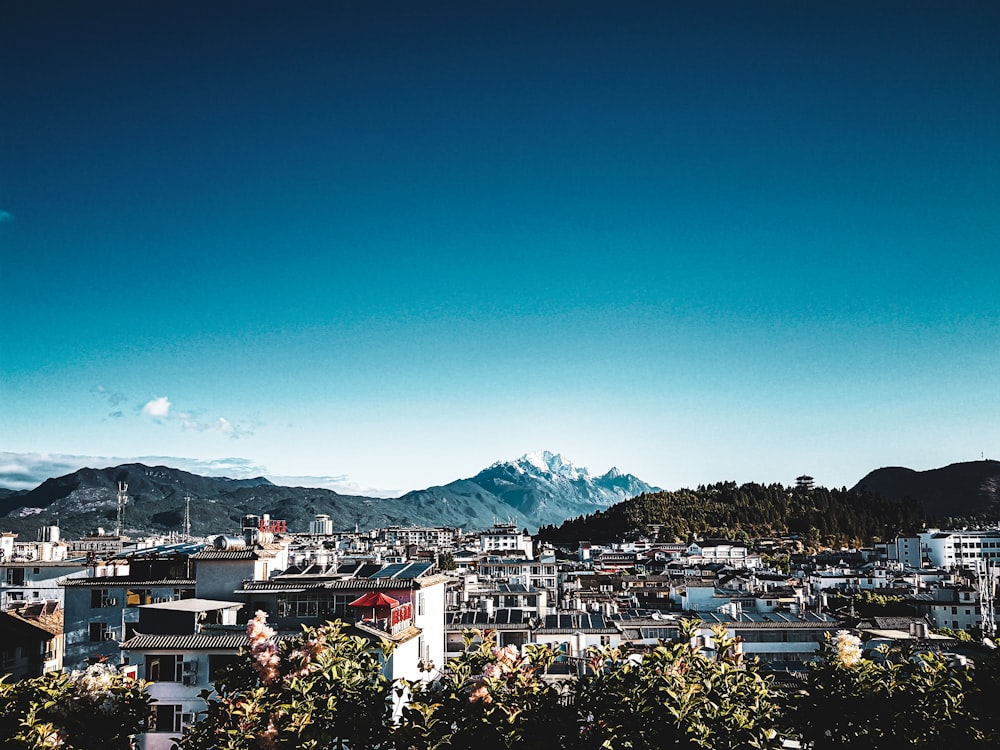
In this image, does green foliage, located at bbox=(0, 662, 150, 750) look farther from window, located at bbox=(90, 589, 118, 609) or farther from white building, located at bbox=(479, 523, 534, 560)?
white building, located at bbox=(479, 523, 534, 560)

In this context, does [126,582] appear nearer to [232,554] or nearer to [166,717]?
[232,554]

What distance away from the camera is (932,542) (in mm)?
87500

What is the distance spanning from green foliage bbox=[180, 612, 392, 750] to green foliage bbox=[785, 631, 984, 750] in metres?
4.67

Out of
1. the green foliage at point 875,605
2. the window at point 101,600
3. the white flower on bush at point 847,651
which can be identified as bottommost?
the green foliage at point 875,605

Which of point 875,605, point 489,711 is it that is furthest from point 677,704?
point 875,605

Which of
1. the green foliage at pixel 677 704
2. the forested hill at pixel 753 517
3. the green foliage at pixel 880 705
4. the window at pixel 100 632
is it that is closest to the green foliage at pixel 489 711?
the green foliage at pixel 677 704

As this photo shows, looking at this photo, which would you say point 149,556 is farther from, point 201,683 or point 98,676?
point 98,676

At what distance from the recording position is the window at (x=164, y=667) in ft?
50.8

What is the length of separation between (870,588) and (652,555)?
3136cm

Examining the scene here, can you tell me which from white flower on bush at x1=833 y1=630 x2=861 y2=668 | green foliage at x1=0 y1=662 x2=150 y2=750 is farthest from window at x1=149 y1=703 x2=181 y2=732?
white flower on bush at x1=833 y1=630 x2=861 y2=668

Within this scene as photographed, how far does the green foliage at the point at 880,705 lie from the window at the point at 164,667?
10755mm

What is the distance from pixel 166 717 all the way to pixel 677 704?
1060cm

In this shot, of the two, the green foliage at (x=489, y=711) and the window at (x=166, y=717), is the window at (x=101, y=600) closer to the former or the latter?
the window at (x=166, y=717)

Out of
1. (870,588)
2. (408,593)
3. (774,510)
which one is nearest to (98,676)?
(408,593)
